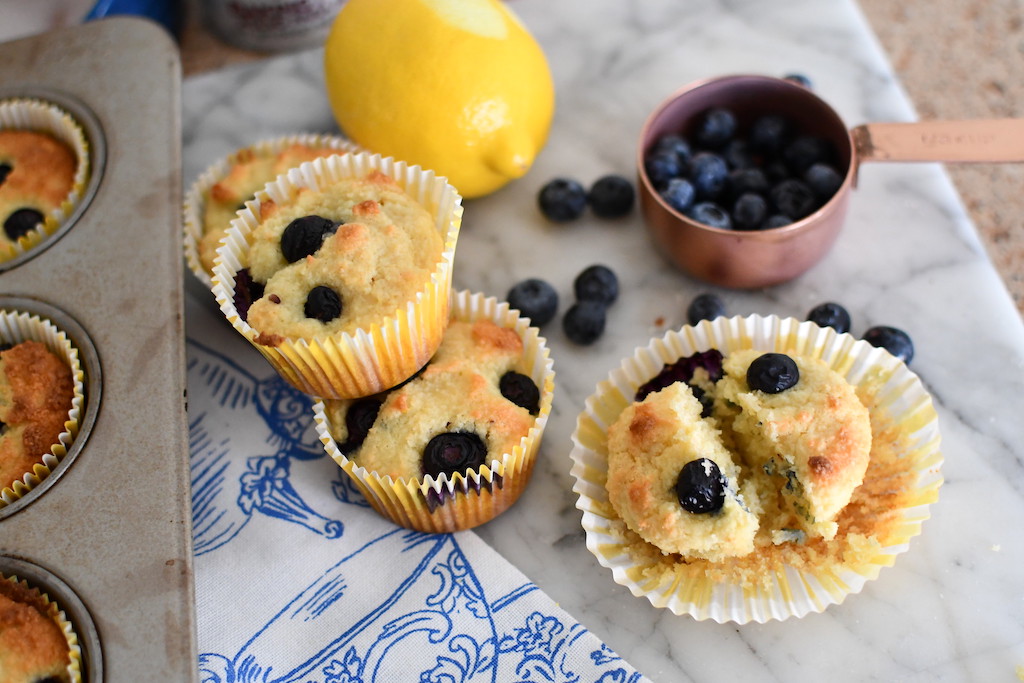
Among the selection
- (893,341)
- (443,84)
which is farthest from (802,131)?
(443,84)

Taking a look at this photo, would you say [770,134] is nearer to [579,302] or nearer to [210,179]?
[579,302]

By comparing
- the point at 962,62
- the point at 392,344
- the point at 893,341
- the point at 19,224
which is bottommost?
the point at 962,62

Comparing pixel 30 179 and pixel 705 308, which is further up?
pixel 30 179

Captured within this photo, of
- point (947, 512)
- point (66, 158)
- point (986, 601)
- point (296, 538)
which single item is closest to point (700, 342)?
point (947, 512)

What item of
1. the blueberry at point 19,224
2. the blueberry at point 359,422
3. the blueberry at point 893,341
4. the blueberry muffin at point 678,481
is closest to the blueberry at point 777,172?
the blueberry at point 893,341

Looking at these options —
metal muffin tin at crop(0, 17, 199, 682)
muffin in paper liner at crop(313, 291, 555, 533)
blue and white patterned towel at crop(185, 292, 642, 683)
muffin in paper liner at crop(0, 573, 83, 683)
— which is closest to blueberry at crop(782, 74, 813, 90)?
muffin in paper liner at crop(313, 291, 555, 533)

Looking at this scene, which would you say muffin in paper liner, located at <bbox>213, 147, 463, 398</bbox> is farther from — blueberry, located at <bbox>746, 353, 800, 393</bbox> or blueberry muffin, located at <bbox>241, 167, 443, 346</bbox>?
blueberry, located at <bbox>746, 353, 800, 393</bbox>
